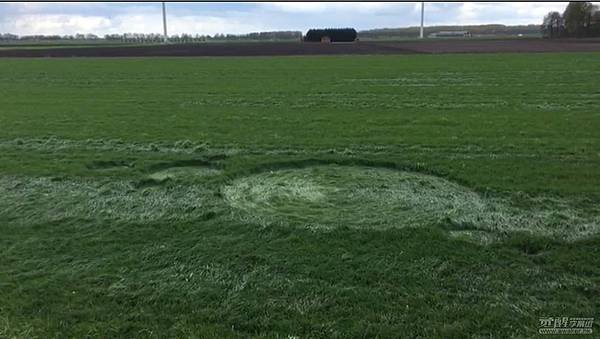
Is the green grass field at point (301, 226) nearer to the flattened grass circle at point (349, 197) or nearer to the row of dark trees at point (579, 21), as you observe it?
the flattened grass circle at point (349, 197)

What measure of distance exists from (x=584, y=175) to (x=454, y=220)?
311 cm

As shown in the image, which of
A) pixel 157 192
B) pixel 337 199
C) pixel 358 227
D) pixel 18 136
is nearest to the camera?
pixel 358 227

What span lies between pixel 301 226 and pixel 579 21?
284 ft

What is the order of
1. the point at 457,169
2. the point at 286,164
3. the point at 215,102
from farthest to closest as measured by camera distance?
the point at 215,102 → the point at 286,164 → the point at 457,169

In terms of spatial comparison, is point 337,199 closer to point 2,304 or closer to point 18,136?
point 2,304

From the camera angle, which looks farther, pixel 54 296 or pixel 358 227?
pixel 358 227

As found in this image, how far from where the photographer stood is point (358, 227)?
5.81 metres

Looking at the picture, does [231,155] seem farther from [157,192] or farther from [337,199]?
[337,199]

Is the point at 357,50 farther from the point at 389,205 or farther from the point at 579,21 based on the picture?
the point at 389,205

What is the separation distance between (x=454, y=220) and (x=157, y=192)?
4.21 m

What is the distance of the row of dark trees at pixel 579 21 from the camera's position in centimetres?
7481

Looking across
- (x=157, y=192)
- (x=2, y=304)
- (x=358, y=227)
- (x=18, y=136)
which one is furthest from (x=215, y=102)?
(x=2, y=304)

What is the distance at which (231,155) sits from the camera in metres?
9.34

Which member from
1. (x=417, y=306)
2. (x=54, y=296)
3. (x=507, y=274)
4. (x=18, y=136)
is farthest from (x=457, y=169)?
(x=18, y=136)
